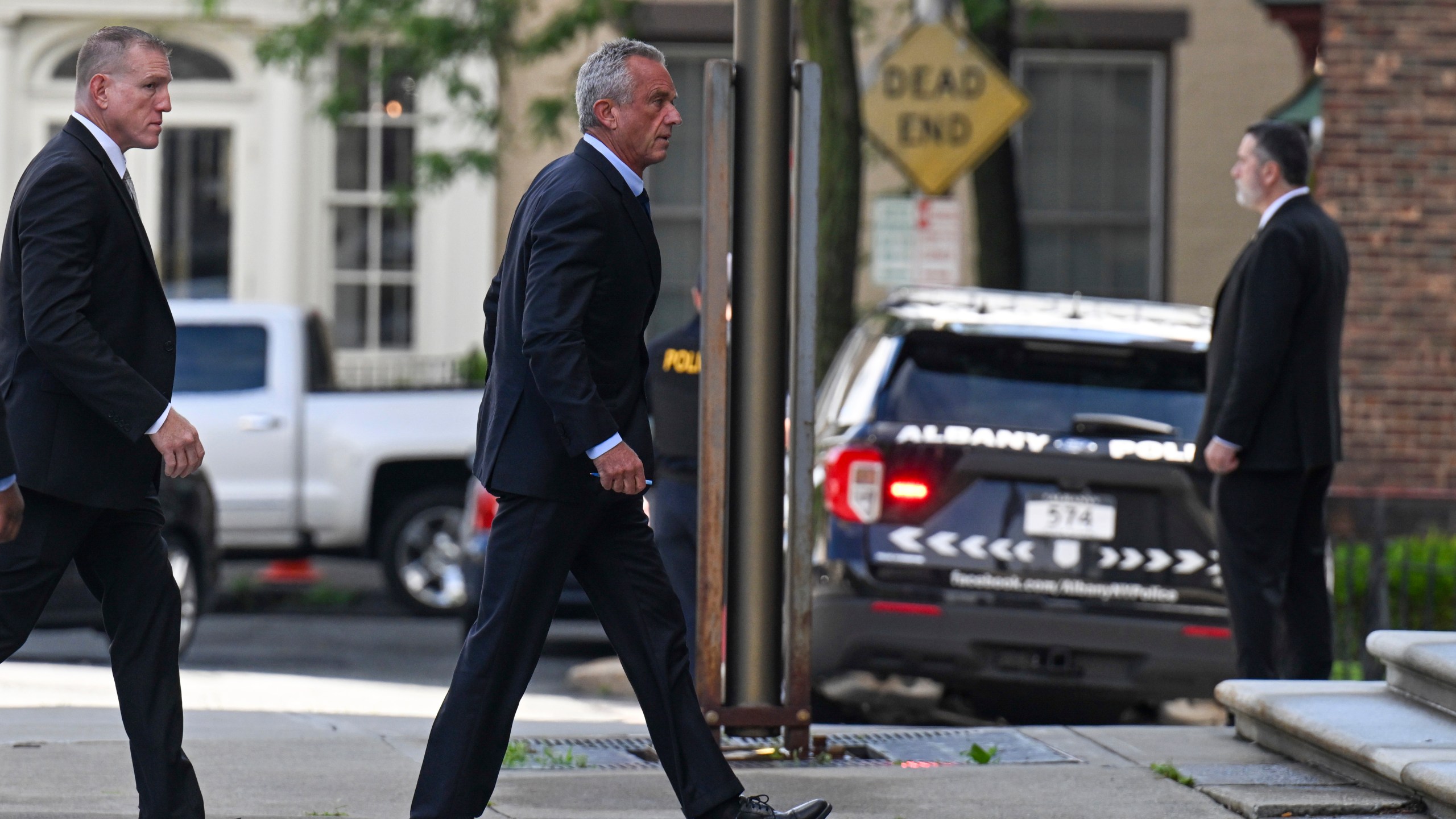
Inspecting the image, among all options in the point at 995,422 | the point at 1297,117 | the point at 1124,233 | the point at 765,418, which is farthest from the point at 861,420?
the point at 1124,233

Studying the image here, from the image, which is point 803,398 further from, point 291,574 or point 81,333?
point 291,574

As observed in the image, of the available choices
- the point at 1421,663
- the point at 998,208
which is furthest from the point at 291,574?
the point at 1421,663

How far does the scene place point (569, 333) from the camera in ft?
13.8

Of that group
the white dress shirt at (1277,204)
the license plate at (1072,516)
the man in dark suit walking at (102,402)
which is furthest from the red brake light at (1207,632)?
the man in dark suit walking at (102,402)

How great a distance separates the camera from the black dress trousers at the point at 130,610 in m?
4.24

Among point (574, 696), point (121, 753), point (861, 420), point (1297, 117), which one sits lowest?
point (574, 696)

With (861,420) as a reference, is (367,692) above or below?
below

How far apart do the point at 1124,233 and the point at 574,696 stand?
932 centimetres

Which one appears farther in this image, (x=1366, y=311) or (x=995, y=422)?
(x=1366, y=311)

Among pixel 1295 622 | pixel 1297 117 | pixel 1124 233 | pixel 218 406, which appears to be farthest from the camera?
pixel 1124 233

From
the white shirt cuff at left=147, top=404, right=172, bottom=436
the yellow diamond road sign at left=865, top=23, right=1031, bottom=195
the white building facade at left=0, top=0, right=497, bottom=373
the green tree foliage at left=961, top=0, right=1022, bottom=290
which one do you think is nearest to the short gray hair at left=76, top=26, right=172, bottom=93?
the white shirt cuff at left=147, top=404, right=172, bottom=436

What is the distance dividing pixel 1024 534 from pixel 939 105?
400 centimetres

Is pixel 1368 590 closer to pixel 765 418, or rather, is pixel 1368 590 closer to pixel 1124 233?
pixel 765 418

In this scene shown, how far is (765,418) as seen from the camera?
5621 mm
